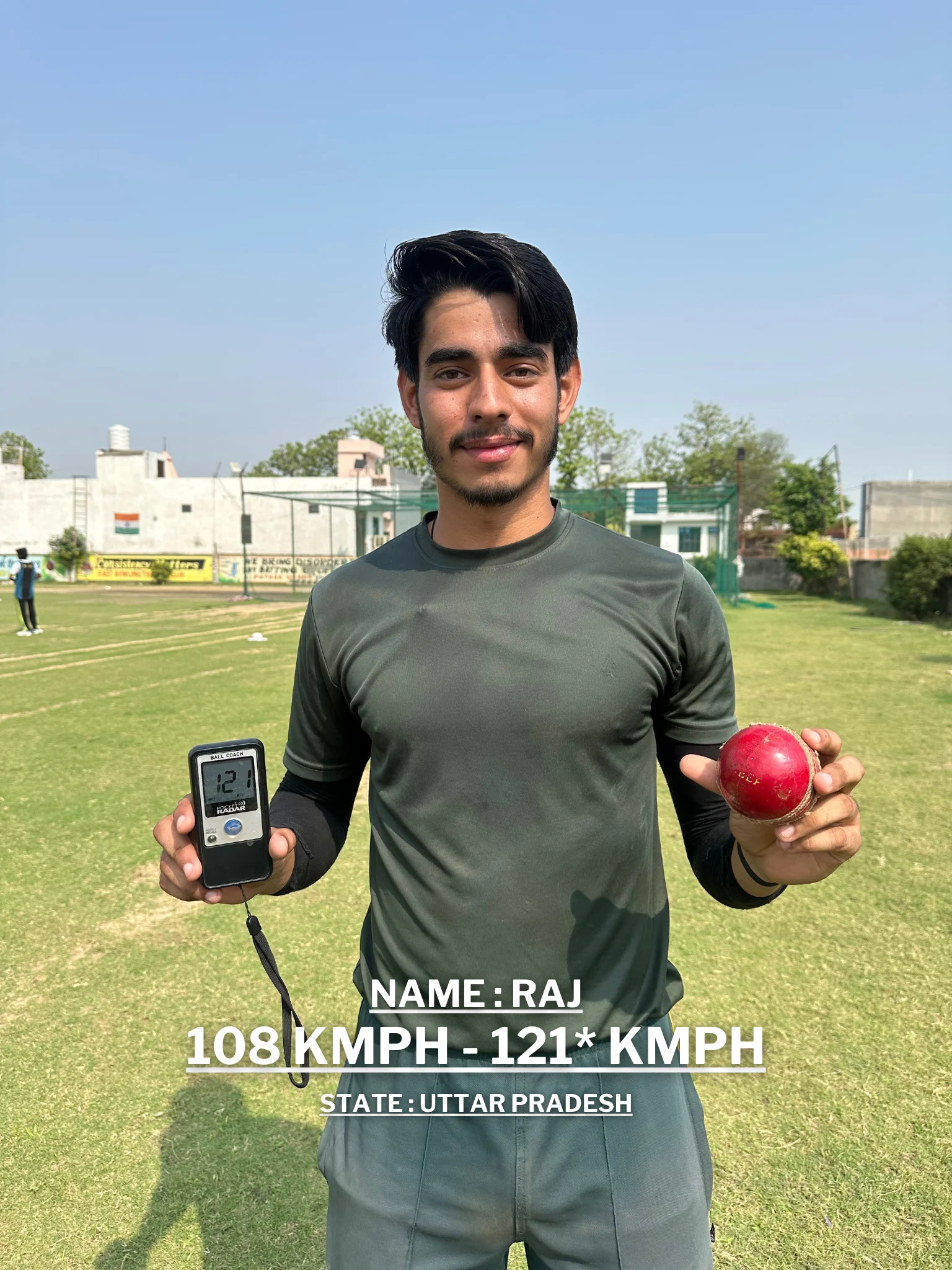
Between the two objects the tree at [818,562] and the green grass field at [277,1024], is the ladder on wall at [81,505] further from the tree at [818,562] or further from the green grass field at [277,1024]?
the green grass field at [277,1024]

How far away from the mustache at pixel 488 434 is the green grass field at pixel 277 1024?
241 cm

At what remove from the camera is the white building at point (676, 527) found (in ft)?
103

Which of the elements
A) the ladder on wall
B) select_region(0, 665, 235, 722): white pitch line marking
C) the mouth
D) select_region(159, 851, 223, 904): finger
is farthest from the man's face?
the ladder on wall

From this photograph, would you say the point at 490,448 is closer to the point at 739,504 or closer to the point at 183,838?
the point at 183,838

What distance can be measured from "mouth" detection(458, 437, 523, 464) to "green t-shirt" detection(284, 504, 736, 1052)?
0.16 meters

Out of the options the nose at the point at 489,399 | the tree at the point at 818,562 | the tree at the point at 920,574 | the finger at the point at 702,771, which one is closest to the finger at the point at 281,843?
the finger at the point at 702,771

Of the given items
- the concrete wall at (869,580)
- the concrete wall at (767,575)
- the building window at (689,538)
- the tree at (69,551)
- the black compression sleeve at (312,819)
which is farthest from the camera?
the tree at (69,551)

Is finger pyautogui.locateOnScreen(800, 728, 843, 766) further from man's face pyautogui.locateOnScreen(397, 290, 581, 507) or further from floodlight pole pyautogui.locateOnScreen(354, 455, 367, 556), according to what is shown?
floodlight pole pyautogui.locateOnScreen(354, 455, 367, 556)

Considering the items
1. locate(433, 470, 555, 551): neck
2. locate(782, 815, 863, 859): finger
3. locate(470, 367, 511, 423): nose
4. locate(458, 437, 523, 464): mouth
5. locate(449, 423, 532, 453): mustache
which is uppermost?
locate(470, 367, 511, 423): nose

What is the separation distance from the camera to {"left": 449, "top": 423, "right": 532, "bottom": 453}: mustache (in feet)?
5.19

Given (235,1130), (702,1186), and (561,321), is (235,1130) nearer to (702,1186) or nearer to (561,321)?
(702,1186)

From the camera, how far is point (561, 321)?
1671 mm

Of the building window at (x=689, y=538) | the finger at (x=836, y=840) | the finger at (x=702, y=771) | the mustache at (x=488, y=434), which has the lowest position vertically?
the building window at (x=689, y=538)

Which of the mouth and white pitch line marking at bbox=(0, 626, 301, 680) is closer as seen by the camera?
the mouth
